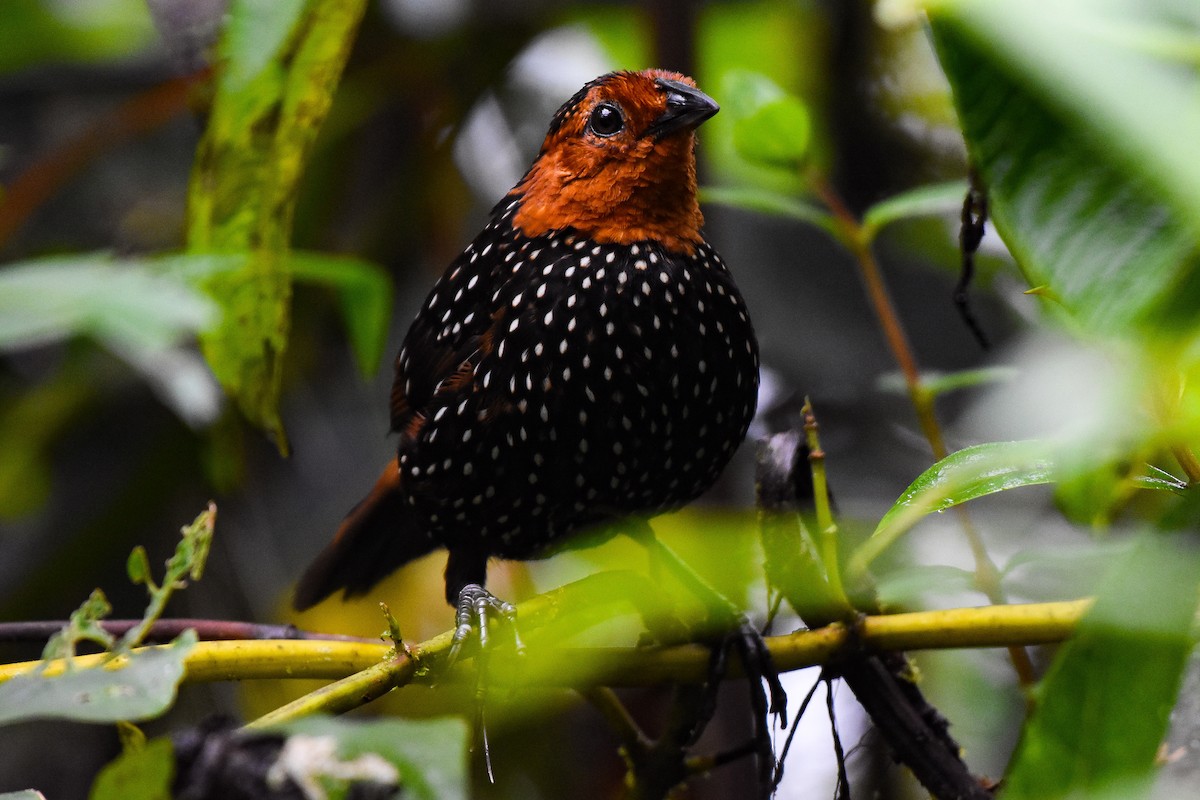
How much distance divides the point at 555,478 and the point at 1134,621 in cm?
130

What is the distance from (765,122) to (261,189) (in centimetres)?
74

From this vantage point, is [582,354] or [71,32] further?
[71,32]

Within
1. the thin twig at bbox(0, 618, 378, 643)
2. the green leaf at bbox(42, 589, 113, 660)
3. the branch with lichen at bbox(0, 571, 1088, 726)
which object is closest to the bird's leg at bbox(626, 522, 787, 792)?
the branch with lichen at bbox(0, 571, 1088, 726)

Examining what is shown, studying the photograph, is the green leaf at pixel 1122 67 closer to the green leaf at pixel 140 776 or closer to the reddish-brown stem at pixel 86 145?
the green leaf at pixel 140 776

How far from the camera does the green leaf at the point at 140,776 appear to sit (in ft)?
2.76

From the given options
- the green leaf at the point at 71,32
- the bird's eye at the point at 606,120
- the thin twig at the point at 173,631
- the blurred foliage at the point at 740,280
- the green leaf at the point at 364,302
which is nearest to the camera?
the blurred foliage at the point at 740,280

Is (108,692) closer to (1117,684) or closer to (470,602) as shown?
(1117,684)

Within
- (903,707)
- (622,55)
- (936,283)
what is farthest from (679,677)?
(622,55)

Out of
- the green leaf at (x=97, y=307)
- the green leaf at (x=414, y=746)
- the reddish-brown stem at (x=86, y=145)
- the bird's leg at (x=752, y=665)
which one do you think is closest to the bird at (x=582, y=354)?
the bird's leg at (x=752, y=665)

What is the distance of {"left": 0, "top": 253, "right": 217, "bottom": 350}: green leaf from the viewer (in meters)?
0.93

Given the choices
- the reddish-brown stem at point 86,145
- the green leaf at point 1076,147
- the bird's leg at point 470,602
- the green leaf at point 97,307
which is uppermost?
the green leaf at point 1076,147

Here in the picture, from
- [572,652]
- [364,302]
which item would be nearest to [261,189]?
[364,302]

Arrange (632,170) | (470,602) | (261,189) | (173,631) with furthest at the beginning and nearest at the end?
(632,170), (470,602), (261,189), (173,631)

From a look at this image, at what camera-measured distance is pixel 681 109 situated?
215 centimetres
